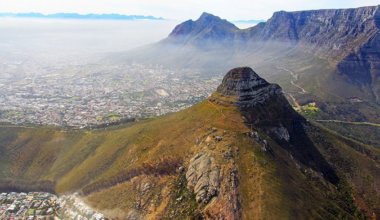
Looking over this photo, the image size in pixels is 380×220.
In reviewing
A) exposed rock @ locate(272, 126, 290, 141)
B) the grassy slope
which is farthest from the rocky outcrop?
exposed rock @ locate(272, 126, 290, 141)

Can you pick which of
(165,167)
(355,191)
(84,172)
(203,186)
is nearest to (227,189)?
(203,186)

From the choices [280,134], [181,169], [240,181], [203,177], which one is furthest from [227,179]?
[280,134]

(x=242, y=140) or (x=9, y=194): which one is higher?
(x=242, y=140)

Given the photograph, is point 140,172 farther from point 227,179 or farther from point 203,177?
point 227,179

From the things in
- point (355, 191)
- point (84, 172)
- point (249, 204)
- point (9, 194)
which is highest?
point (249, 204)

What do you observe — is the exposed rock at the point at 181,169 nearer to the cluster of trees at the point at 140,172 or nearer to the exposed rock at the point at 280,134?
the cluster of trees at the point at 140,172

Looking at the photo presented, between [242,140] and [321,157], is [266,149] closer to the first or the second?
[242,140]

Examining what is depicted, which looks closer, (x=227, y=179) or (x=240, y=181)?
(x=240, y=181)
